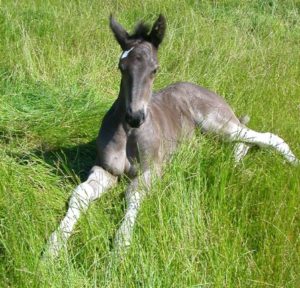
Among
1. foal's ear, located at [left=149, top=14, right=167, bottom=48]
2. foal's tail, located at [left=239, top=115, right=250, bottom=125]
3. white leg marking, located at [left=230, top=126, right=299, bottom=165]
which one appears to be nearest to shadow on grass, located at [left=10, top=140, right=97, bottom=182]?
foal's ear, located at [left=149, top=14, right=167, bottom=48]

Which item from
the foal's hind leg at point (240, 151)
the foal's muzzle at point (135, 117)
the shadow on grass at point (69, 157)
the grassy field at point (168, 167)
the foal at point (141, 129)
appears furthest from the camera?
the shadow on grass at point (69, 157)

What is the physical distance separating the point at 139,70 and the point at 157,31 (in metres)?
0.47

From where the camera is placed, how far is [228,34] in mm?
6879

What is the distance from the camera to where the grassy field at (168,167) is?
9.41 feet

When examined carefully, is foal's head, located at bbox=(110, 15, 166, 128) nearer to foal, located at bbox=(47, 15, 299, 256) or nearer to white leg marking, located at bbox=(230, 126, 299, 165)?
foal, located at bbox=(47, 15, 299, 256)

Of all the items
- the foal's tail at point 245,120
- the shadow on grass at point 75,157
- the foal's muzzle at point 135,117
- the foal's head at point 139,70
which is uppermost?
the foal's head at point 139,70

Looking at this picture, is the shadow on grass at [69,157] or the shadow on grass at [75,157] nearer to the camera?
the shadow on grass at [69,157]

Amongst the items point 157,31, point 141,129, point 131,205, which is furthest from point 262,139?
point 131,205

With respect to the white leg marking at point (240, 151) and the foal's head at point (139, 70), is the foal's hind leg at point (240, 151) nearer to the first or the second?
the white leg marking at point (240, 151)

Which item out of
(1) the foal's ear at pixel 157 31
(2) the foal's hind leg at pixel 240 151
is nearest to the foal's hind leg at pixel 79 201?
(2) the foal's hind leg at pixel 240 151

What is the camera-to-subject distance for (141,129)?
13.7ft

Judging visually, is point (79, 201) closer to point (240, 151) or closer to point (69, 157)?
point (69, 157)

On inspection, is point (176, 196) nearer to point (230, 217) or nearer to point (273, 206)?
point (230, 217)

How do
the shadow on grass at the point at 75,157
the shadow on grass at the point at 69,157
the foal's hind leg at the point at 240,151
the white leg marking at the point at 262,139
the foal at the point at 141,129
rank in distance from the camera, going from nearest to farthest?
1. the foal at the point at 141,129
2. the foal's hind leg at the point at 240,151
3. the shadow on grass at the point at 69,157
4. the shadow on grass at the point at 75,157
5. the white leg marking at the point at 262,139
